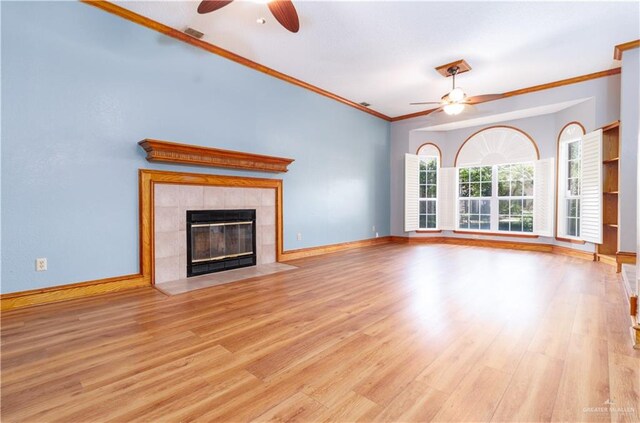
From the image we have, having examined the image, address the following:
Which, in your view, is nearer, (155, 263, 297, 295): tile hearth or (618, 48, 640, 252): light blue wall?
(155, 263, 297, 295): tile hearth

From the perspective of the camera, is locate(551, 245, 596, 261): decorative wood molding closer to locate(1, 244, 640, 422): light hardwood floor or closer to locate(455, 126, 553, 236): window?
locate(455, 126, 553, 236): window

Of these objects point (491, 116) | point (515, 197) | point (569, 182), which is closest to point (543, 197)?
point (569, 182)

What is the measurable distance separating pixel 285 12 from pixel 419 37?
202 centimetres

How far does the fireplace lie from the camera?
12.8ft

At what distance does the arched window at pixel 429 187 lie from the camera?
24.7 feet

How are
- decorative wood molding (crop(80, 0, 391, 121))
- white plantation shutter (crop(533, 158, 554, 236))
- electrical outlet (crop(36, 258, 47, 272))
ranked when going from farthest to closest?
white plantation shutter (crop(533, 158, 554, 236))
decorative wood molding (crop(80, 0, 391, 121))
electrical outlet (crop(36, 258, 47, 272))

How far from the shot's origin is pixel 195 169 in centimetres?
391

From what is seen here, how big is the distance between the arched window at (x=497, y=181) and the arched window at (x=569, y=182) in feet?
1.64

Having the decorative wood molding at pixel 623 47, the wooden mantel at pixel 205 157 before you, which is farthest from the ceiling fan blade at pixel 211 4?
the decorative wood molding at pixel 623 47

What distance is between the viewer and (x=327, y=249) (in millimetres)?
5863

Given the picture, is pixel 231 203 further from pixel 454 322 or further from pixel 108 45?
pixel 454 322

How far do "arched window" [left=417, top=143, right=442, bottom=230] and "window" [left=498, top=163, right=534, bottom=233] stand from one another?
4.54ft

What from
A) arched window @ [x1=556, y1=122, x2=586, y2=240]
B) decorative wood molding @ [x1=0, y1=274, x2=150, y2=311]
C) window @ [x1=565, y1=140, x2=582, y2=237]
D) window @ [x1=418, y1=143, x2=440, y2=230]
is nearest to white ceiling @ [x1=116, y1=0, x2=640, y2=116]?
arched window @ [x1=556, y1=122, x2=586, y2=240]

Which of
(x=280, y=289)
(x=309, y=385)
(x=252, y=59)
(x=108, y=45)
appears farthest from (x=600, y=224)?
(x=108, y=45)
